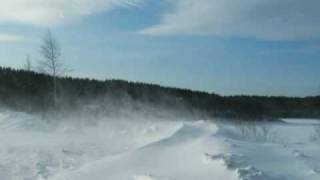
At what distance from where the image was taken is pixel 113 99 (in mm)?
45031

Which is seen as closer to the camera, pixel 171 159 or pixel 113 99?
pixel 171 159

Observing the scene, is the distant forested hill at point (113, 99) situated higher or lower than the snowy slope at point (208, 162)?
higher

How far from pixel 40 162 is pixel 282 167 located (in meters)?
6.02

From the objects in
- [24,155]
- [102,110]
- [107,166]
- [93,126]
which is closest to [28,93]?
[102,110]

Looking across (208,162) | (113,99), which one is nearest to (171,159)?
(208,162)

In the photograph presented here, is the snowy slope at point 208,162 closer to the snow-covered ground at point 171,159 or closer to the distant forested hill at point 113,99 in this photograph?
the snow-covered ground at point 171,159

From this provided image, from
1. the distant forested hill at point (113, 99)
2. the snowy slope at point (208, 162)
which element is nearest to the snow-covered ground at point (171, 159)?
the snowy slope at point (208, 162)

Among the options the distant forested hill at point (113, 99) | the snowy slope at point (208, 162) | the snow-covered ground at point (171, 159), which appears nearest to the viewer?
the snowy slope at point (208, 162)

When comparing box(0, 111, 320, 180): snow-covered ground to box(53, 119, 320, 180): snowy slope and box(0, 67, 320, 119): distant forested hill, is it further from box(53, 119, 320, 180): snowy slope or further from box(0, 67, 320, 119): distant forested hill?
box(0, 67, 320, 119): distant forested hill

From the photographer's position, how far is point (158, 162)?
1288cm

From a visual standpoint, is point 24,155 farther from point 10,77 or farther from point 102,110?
point 10,77

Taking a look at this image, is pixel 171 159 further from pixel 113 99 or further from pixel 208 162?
pixel 113 99

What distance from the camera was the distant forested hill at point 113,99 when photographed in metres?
39.9

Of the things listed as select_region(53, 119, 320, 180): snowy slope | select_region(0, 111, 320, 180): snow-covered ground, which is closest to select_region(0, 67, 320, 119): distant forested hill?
select_region(0, 111, 320, 180): snow-covered ground
